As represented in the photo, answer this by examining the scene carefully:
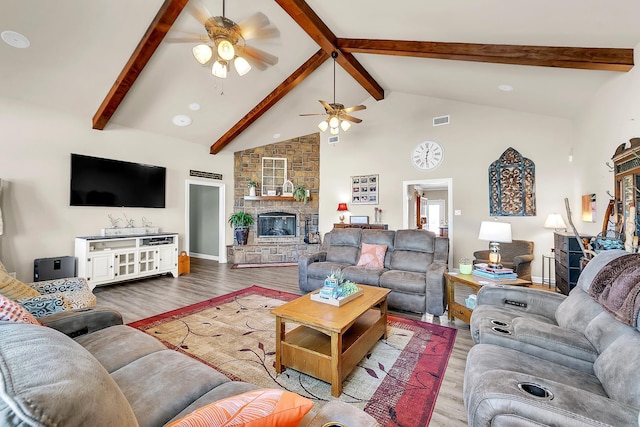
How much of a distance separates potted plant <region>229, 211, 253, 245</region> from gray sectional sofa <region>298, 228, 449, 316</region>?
9.79 ft

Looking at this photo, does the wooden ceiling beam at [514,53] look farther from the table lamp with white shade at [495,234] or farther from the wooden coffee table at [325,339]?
the wooden coffee table at [325,339]

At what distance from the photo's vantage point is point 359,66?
5.08 metres

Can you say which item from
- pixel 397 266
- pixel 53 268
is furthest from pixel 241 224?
pixel 397 266

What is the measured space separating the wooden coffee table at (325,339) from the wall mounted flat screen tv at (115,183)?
4.33 metres

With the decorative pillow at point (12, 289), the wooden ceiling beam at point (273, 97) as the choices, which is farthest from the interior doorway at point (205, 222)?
the decorative pillow at point (12, 289)

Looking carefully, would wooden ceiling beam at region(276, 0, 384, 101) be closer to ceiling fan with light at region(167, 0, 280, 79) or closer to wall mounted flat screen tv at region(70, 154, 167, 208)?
ceiling fan with light at region(167, 0, 280, 79)

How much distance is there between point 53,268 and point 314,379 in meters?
4.43

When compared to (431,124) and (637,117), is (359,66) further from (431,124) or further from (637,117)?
(637,117)

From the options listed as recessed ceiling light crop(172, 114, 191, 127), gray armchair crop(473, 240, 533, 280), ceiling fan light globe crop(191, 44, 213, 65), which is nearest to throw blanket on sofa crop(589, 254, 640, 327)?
gray armchair crop(473, 240, 533, 280)

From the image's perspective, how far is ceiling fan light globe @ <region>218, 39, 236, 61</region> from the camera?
8.90 ft

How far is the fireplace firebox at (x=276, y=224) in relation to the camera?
7.26 m

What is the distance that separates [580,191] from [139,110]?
7.27 meters

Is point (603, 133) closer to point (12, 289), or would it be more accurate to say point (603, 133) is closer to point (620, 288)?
point (620, 288)

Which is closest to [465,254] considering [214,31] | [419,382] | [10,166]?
[419,382]
